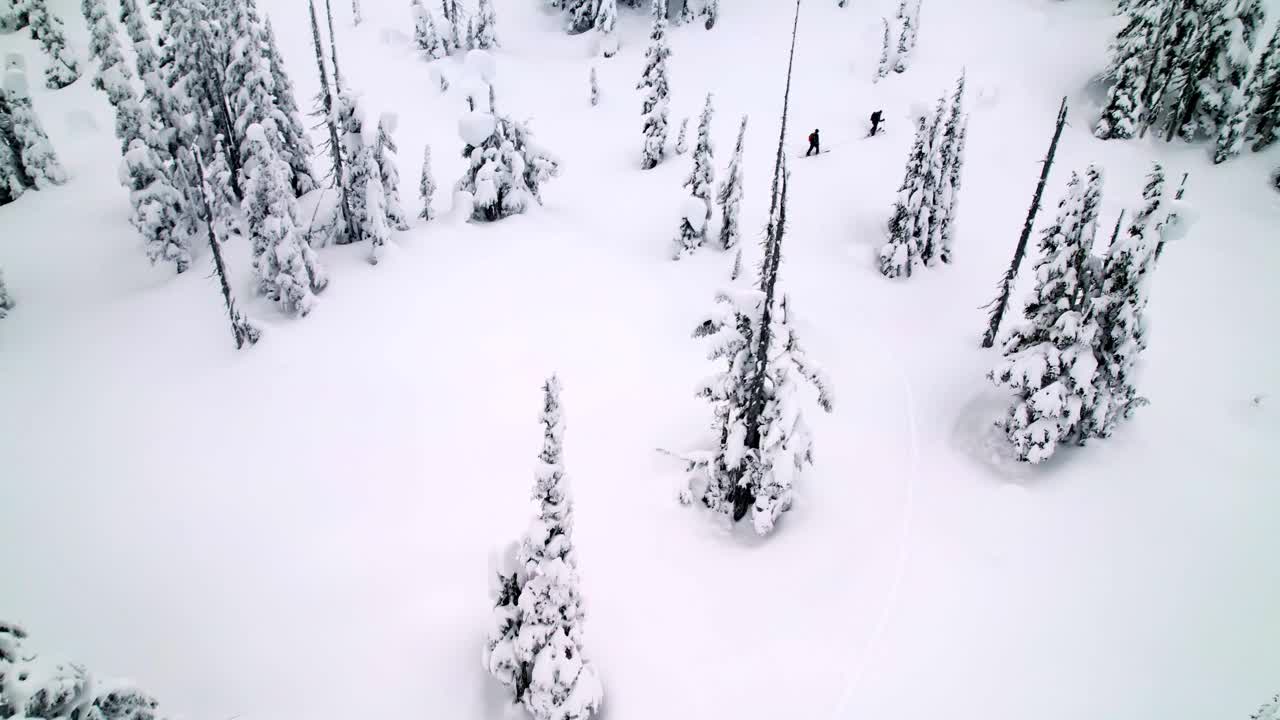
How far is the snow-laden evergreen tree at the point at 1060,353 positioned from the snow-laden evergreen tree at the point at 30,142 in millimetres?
39929

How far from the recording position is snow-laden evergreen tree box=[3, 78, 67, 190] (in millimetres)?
27161

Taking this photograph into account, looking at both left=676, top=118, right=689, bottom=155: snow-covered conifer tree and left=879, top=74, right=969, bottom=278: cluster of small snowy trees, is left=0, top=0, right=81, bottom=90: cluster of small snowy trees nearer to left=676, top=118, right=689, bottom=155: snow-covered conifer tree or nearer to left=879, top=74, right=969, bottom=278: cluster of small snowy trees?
left=676, top=118, right=689, bottom=155: snow-covered conifer tree

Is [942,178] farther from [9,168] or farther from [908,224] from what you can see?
[9,168]

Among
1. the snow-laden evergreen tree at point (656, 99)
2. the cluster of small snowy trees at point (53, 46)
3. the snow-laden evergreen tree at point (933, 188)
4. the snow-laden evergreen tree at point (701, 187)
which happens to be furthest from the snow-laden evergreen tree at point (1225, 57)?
the cluster of small snowy trees at point (53, 46)

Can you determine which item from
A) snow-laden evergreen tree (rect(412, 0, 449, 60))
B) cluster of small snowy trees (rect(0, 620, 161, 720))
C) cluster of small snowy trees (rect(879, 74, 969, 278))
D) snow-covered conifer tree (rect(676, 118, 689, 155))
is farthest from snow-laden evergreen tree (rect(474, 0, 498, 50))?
cluster of small snowy trees (rect(0, 620, 161, 720))

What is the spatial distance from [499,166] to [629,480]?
619 inches

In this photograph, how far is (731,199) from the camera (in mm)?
24781

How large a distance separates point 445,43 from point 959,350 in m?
41.6

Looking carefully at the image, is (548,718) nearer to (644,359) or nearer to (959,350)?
(644,359)

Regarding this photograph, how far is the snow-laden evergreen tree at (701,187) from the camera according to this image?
2456cm

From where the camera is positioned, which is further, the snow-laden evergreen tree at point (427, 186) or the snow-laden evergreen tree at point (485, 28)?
the snow-laden evergreen tree at point (485, 28)

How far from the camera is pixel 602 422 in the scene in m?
17.8

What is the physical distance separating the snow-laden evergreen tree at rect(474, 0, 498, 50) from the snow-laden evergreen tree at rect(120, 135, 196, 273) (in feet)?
90.7

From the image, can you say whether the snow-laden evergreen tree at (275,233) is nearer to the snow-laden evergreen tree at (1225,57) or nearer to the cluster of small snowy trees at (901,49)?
→ the cluster of small snowy trees at (901,49)
